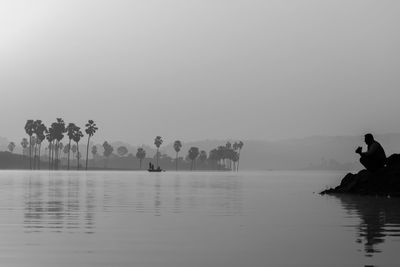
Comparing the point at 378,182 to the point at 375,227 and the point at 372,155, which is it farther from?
the point at 375,227

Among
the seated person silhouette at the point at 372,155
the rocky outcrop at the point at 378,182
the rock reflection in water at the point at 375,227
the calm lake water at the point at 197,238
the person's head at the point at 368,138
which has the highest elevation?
the person's head at the point at 368,138

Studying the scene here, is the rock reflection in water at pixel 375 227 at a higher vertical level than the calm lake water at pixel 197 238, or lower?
higher

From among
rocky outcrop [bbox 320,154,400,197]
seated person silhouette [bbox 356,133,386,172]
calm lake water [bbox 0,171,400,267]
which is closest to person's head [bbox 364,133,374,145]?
seated person silhouette [bbox 356,133,386,172]

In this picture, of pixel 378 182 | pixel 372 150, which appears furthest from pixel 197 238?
pixel 378 182

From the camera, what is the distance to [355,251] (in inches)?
525

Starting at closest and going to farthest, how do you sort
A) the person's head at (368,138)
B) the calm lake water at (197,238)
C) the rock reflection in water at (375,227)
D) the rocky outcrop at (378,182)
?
the calm lake water at (197,238) → the rock reflection in water at (375,227) → the rocky outcrop at (378,182) → the person's head at (368,138)

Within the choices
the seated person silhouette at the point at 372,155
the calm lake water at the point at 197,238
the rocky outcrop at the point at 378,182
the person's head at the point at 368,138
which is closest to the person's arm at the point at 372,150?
the seated person silhouette at the point at 372,155

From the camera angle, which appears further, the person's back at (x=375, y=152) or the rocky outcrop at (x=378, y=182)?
the person's back at (x=375, y=152)

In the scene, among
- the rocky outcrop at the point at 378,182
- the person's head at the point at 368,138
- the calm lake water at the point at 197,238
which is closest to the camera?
the calm lake water at the point at 197,238

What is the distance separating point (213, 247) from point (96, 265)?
3.53 meters

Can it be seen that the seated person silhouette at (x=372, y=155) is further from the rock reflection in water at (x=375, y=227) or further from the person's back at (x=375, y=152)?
the rock reflection in water at (x=375, y=227)

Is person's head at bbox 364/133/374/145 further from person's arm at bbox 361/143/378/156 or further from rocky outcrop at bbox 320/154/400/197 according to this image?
rocky outcrop at bbox 320/154/400/197

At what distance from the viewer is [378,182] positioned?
42125 mm

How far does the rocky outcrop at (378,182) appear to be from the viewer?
4022 centimetres
